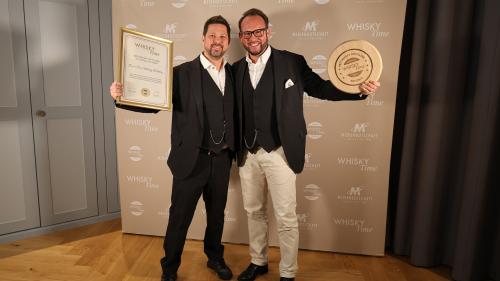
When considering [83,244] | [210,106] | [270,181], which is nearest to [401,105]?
[270,181]

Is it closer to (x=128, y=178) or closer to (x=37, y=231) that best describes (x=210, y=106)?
(x=128, y=178)

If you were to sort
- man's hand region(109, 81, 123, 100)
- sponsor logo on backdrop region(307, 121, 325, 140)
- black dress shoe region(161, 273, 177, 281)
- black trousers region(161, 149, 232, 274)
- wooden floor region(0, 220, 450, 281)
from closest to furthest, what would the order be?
man's hand region(109, 81, 123, 100) → black trousers region(161, 149, 232, 274) → black dress shoe region(161, 273, 177, 281) → wooden floor region(0, 220, 450, 281) → sponsor logo on backdrop region(307, 121, 325, 140)

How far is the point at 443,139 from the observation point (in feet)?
7.68

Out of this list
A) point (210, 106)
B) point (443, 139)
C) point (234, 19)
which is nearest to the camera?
point (210, 106)

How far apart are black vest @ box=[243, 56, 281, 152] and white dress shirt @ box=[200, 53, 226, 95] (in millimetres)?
140

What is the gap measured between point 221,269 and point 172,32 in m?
1.74

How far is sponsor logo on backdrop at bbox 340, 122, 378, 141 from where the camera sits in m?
2.53

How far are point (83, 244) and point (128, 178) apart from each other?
611 millimetres

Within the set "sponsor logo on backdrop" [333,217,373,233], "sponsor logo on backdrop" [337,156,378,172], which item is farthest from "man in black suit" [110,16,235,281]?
"sponsor logo on backdrop" [333,217,373,233]

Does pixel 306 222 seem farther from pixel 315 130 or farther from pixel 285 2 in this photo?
pixel 285 2

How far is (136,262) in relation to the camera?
2.52 meters

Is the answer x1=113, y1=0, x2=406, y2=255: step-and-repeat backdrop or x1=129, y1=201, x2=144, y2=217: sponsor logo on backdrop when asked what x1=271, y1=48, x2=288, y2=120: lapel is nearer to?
x1=113, y1=0, x2=406, y2=255: step-and-repeat backdrop

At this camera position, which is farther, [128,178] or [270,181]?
[128,178]

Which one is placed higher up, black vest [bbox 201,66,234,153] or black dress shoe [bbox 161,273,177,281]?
black vest [bbox 201,66,234,153]
